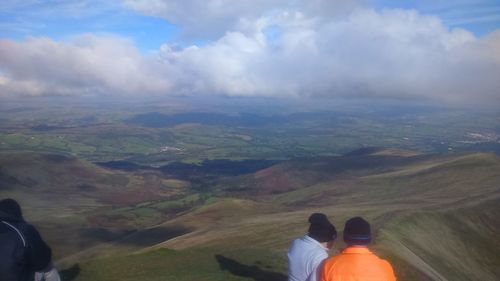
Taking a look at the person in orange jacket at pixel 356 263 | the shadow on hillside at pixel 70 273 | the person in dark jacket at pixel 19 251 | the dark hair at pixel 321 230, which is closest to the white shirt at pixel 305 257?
the dark hair at pixel 321 230

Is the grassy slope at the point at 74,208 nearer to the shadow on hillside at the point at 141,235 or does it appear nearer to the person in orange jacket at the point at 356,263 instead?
the shadow on hillside at the point at 141,235

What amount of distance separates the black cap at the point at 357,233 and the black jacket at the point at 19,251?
23.9 ft

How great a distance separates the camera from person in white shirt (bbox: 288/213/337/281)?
12984 millimetres

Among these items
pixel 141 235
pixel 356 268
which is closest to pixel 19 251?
pixel 356 268

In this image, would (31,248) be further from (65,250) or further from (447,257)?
(65,250)

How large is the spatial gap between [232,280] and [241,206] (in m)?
104

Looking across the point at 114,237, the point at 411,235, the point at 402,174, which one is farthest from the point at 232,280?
the point at 402,174

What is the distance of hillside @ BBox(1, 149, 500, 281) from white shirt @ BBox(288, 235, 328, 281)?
53.3ft

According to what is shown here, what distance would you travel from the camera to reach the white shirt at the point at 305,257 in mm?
12953

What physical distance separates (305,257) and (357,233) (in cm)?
226

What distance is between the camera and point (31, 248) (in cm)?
1159

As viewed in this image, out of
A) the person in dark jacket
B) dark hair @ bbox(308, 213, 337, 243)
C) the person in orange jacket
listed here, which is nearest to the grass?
dark hair @ bbox(308, 213, 337, 243)

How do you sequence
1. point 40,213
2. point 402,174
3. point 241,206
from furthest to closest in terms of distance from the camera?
point 402,174 < point 40,213 < point 241,206

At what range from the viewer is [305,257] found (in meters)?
13.1
